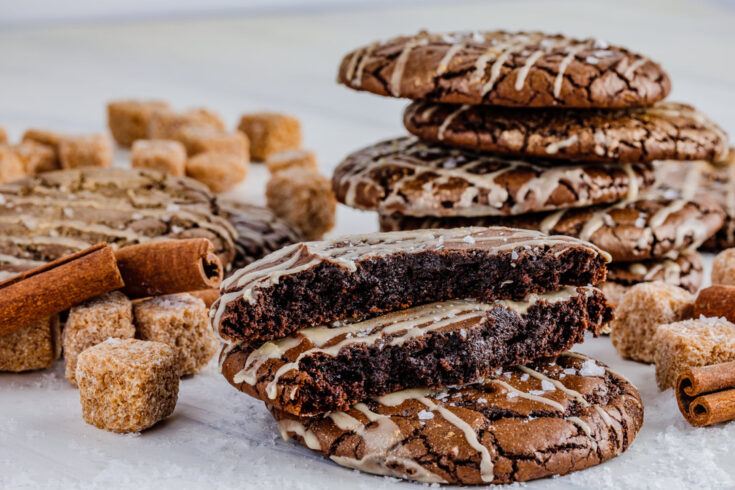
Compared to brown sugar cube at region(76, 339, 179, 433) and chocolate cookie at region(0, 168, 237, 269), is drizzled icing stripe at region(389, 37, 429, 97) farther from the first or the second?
brown sugar cube at region(76, 339, 179, 433)

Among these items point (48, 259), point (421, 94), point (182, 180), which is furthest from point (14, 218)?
point (421, 94)

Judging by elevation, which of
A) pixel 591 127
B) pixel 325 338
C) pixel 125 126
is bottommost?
pixel 125 126

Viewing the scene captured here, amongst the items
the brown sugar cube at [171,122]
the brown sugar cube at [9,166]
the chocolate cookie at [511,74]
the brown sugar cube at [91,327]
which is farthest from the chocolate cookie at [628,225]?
Answer: the brown sugar cube at [9,166]

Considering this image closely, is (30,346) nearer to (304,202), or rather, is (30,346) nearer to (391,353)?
(391,353)

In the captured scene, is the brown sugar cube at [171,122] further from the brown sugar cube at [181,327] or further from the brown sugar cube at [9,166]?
the brown sugar cube at [181,327]

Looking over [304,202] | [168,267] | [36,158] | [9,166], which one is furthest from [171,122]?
[168,267]

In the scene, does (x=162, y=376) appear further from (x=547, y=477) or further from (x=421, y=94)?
(x=421, y=94)
